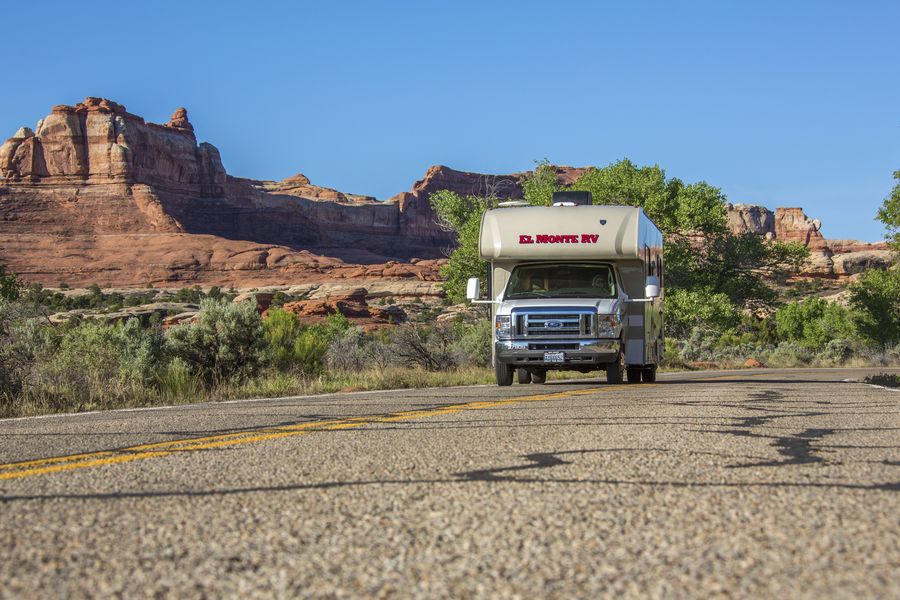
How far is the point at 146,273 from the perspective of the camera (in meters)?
111

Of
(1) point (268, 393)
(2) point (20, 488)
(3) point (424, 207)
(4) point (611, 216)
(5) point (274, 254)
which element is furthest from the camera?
(3) point (424, 207)

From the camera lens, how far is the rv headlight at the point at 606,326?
1683cm

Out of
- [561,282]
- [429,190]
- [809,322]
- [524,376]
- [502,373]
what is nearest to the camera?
[561,282]

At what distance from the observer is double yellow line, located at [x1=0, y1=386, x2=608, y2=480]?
6.04 metres

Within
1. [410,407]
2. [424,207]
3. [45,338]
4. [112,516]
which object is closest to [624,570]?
[112,516]

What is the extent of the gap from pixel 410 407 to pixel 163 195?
12448cm

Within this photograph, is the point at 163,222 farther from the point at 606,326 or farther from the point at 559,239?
the point at 606,326

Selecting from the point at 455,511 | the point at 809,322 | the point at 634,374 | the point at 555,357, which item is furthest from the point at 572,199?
the point at 809,322

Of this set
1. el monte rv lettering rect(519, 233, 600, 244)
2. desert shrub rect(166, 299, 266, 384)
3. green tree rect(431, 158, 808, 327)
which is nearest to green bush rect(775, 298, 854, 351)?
green tree rect(431, 158, 808, 327)

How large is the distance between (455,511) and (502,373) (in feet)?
43.7

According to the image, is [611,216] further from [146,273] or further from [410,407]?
[146,273]

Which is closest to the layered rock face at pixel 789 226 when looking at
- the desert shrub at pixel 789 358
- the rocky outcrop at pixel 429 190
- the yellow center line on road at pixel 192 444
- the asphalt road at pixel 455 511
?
the rocky outcrop at pixel 429 190

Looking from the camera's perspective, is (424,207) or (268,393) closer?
(268,393)

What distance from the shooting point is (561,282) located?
57.9ft
